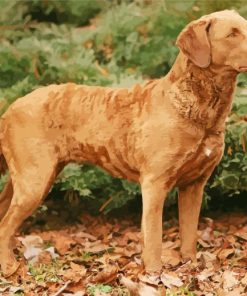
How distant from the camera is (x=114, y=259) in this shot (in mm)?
5703

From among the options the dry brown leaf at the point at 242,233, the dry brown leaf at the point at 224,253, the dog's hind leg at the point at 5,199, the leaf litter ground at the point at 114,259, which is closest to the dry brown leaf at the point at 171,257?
the leaf litter ground at the point at 114,259

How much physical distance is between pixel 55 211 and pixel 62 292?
2.74 metres

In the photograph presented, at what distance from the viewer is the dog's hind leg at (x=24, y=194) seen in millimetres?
5371

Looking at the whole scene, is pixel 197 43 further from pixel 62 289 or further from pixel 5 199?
pixel 5 199

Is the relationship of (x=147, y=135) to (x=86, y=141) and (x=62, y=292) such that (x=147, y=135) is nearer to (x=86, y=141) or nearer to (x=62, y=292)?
(x=86, y=141)

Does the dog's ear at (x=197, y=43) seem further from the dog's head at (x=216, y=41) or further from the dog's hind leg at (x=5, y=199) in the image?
the dog's hind leg at (x=5, y=199)

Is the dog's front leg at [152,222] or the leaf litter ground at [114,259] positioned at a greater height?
the dog's front leg at [152,222]

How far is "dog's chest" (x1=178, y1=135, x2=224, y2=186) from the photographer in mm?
5035

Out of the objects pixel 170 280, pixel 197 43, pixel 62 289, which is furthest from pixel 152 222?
pixel 197 43

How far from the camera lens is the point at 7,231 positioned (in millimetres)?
5469

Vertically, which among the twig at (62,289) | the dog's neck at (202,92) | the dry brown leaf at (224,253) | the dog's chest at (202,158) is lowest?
the dry brown leaf at (224,253)

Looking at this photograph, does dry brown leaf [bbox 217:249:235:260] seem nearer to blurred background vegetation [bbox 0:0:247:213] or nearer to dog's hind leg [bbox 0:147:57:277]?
blurred background vegetation [bbox 0:0:247:213]

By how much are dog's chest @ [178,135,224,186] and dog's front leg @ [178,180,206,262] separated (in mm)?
228

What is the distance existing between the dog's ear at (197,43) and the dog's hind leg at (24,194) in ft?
4.28
